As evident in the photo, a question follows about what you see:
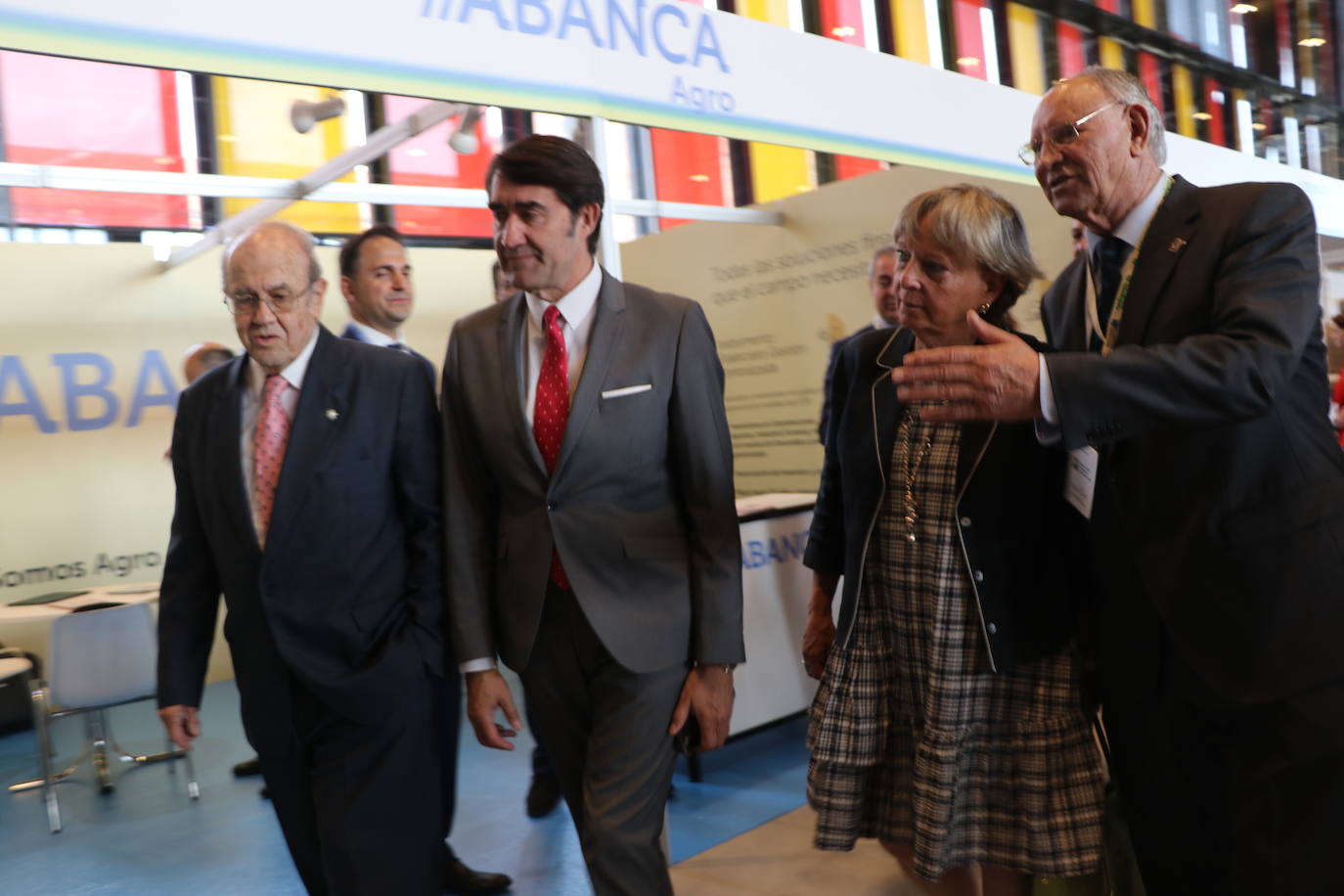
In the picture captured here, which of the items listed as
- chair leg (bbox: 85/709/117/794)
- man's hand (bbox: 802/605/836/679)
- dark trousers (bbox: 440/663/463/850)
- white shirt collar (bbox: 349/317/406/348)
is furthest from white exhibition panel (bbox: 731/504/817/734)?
chair leg (bbox: 85/709/117/794)

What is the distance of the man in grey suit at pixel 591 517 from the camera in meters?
2.02

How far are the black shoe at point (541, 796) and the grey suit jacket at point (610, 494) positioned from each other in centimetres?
195

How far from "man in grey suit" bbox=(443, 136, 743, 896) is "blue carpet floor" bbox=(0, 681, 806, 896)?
136 cm

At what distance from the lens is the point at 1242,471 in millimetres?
1721

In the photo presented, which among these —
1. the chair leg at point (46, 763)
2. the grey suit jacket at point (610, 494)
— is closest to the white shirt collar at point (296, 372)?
the grey suit jacket at point (610, 494)

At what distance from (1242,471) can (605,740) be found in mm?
1189

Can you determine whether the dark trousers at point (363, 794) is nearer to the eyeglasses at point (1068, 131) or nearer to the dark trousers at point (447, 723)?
the dark trousers at point (447, 723)

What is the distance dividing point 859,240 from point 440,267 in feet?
8.17

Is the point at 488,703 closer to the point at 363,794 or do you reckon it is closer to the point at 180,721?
the point at 363,794

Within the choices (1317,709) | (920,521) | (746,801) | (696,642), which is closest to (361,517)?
(696,642)

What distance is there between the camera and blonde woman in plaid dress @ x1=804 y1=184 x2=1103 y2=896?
200 cm

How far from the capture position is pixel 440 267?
657 centimetres

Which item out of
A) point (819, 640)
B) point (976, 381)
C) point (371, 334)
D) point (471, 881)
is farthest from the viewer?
point (371, 334)

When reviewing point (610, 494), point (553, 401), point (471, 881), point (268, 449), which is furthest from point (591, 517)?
point (471, 881)
